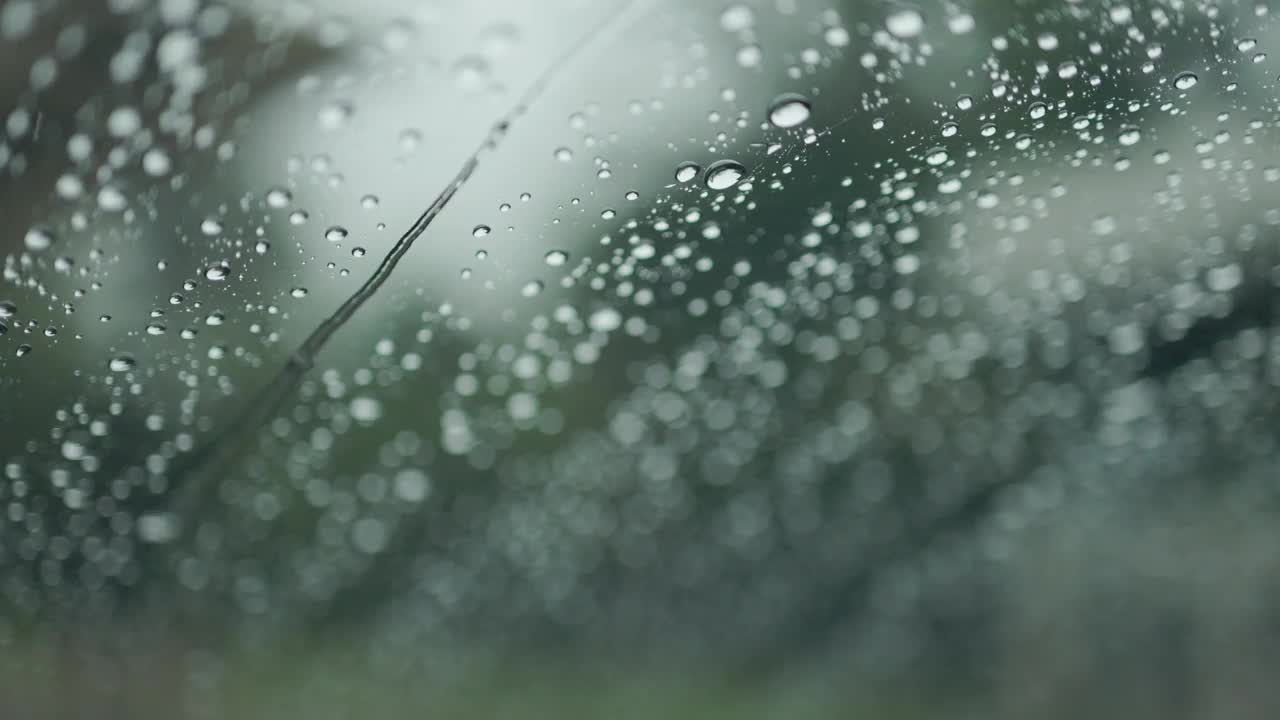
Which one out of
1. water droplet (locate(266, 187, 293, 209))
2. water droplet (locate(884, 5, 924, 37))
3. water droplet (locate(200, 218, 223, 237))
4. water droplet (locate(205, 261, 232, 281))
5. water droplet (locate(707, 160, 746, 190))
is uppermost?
water droplet (locate(884, 5, 924, 37))

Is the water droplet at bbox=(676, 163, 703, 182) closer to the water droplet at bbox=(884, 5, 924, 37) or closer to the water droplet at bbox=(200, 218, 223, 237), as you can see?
the water droplet at bbox=(884, 5, 924, 37)

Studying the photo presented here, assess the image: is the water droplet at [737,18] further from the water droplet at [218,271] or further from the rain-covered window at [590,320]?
the water droplet at [218,271]

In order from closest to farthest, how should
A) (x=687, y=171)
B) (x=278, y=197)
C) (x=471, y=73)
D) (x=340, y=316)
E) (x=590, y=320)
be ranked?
1. (x=471, y=73)
2. (x=278, y=197)
3. (x=687, y=171)
4. (x=340, y=316)
5. (x=590, y=320)

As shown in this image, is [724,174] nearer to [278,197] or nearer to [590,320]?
[278,197]

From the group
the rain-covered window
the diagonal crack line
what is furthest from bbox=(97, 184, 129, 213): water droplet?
the diagonal crack line

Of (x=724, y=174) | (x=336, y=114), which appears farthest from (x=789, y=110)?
(x=336, y=114)

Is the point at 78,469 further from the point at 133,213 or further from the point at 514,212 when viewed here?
the point at 514,212

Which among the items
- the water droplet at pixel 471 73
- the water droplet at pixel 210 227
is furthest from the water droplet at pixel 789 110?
the water droplet at pixel 210 227
